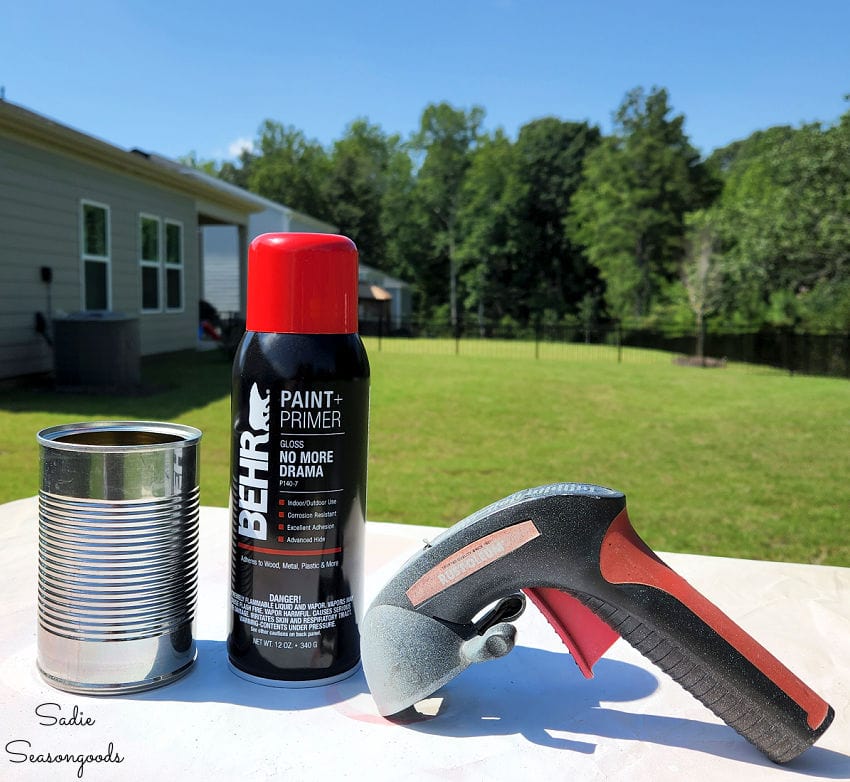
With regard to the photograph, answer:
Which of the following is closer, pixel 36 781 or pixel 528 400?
pixel 36 781

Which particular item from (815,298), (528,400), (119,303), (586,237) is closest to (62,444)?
(528,400)

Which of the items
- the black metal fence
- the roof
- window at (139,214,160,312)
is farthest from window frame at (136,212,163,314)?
the black metal fence

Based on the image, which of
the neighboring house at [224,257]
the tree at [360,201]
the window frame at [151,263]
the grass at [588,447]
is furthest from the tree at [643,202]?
the window frame at [151,263]

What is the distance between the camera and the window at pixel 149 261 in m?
11.8

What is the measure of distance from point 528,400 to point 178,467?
874 cm

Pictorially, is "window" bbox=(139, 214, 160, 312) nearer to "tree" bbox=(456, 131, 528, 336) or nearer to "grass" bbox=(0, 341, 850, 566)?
"grass" bbox=(0, 341, 850, 566)

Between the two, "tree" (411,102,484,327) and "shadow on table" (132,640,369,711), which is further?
"tree" (411,102,484,327)

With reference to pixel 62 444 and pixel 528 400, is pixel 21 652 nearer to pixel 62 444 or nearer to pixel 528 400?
pixel 62 444

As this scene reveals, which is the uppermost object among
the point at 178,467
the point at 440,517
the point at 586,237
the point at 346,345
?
the point at 586,237

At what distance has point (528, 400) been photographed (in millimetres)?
9664

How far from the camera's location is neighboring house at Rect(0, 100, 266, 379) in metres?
8.44

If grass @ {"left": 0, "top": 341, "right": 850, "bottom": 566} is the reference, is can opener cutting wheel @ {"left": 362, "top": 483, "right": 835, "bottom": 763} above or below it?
above

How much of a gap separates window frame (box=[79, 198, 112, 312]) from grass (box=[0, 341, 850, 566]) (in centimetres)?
115

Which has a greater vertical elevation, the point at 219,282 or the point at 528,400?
the point at 219,282
